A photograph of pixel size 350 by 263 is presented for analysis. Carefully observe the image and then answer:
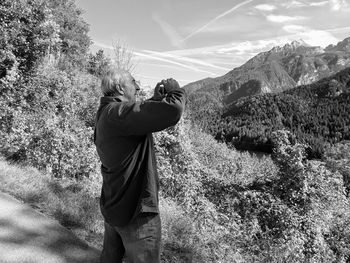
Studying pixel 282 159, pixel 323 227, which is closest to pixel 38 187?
pixel 282 159

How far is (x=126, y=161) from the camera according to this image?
2.38m

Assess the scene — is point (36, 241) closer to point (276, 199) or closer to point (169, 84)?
point (169, 84)

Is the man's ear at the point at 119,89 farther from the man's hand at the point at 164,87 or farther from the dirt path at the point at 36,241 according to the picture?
the dirt path at the point at 36,241

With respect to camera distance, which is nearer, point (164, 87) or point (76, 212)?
point (164, 87)

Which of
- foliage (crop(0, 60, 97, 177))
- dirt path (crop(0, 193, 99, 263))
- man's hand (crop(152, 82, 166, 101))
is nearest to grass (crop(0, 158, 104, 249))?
dirt path (crop(0, 193, 99, 263))

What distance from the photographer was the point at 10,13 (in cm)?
1041

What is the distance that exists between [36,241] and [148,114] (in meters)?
2.59

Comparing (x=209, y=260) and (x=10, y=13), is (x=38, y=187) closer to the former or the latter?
(x=209, y=260)

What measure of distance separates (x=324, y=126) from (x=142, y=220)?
604 feet

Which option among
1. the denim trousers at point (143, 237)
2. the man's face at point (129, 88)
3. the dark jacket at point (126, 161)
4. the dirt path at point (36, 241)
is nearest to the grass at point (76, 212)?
the dirt path at point (36, 241)

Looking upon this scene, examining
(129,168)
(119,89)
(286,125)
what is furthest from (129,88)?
(286,125)

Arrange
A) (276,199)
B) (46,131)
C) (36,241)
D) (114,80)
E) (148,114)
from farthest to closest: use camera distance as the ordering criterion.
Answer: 1. (276,199)
2. (46,131)
3. (36,241)
4. (114,80)
5. (148,114)

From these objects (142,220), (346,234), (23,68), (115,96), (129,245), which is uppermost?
(23,68)

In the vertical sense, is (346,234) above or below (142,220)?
below
